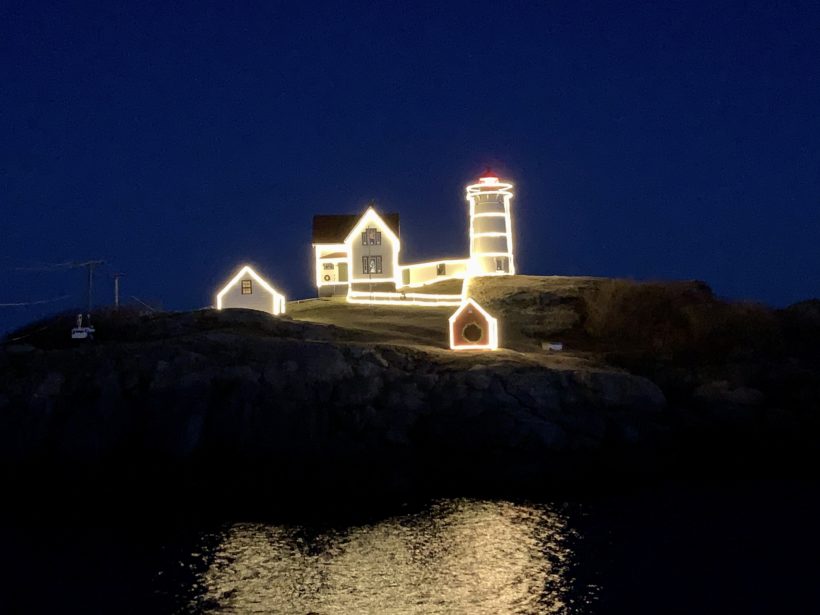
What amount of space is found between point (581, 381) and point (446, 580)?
12.5 metres

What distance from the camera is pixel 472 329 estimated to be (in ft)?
119

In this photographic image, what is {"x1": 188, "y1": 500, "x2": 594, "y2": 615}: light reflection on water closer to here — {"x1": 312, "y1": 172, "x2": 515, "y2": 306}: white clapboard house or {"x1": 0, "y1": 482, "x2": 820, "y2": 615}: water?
{"x1": 0, "y1": 482, "x2": 820, "y2": 615}: water

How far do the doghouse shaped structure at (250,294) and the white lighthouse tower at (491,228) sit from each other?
12956mm

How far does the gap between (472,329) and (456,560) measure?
1530 centimetres

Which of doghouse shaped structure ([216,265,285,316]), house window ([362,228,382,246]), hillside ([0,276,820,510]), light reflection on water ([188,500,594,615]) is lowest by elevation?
light reflection on water ([188,500,594,615])

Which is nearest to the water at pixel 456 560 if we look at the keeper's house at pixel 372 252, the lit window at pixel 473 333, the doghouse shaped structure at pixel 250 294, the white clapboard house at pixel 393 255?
the lit window at pixel 473 333

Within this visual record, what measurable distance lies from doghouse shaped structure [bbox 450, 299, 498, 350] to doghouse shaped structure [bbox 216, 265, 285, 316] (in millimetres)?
12149

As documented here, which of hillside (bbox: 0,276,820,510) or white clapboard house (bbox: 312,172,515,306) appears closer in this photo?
hillside (bbox: 0,276,820,510)

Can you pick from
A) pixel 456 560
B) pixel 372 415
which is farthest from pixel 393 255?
pixel 456 560

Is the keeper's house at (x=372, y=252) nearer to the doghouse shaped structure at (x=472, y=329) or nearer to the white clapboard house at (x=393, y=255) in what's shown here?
the white clapboard house at (x=393, y=255)

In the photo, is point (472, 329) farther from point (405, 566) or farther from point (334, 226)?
point (334, 226)

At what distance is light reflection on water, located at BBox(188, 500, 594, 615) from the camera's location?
19328mm

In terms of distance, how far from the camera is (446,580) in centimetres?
2077

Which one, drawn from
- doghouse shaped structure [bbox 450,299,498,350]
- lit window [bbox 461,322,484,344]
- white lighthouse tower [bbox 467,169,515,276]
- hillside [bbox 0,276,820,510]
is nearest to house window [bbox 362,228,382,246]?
white lighthouse tower [bbox 467,169,515,276]
